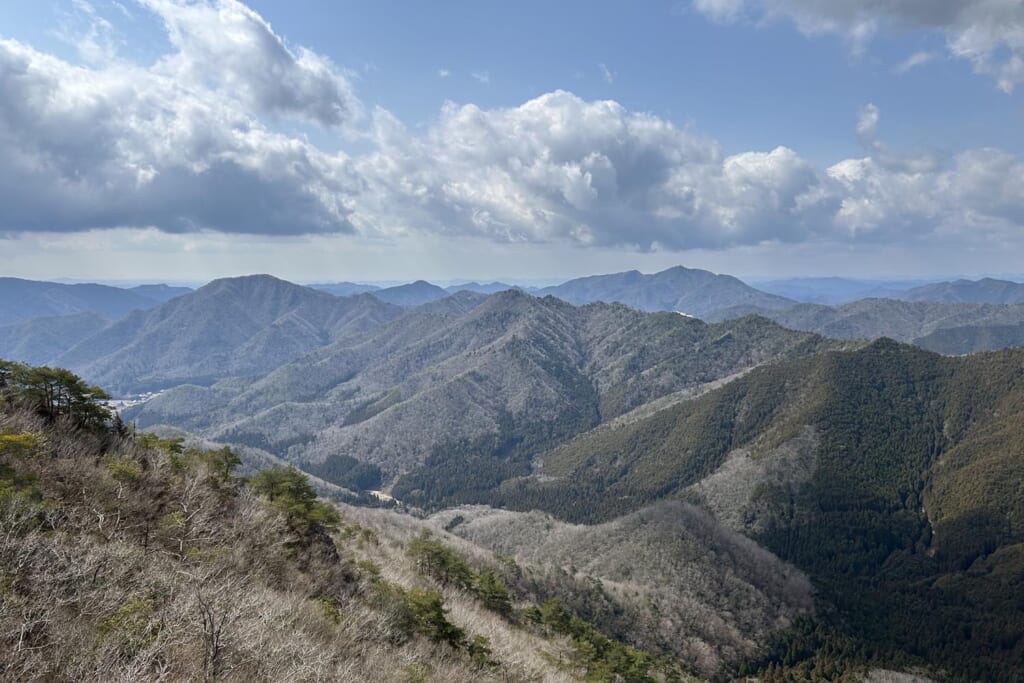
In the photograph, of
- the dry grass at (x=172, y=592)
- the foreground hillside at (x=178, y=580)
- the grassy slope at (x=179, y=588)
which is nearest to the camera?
the dry grass at (x=172, y=592)

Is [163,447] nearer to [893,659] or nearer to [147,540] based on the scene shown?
[147,540]

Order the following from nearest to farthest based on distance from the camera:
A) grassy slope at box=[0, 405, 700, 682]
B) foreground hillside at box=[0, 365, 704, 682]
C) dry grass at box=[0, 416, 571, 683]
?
1. dry grass at box=[0, 416, 571, 683]
2. grassy slope at box=[0, 405, 700, 682]
3. foreground hillside at box=[0, 365, 704, 682]

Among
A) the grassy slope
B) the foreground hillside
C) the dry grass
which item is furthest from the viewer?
the foreground hillside

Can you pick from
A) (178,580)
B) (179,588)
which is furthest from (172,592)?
(178,580)

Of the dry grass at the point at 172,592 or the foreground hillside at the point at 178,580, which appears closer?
the dry grass at the point at 172,592

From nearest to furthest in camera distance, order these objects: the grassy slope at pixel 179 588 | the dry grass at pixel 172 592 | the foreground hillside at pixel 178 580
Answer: the dry grass at pixel 172 592
the grassy slope at pixel 179 588
the foreground hillside at pixel 178 580

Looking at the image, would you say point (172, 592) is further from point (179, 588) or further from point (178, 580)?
point (178, 580)

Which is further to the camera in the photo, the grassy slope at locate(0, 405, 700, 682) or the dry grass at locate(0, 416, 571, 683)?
the grassy slope at locate(0, 405, 700, 682)

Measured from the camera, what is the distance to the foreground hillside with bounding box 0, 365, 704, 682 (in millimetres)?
12312

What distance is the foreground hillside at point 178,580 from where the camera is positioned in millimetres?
12312

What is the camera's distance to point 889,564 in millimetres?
193375

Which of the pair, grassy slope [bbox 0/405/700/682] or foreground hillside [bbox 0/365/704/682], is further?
foreground hillside [bbox 0/365/704/682]

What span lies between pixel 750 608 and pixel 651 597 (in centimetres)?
2885

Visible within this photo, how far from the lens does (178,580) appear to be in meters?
17.7
